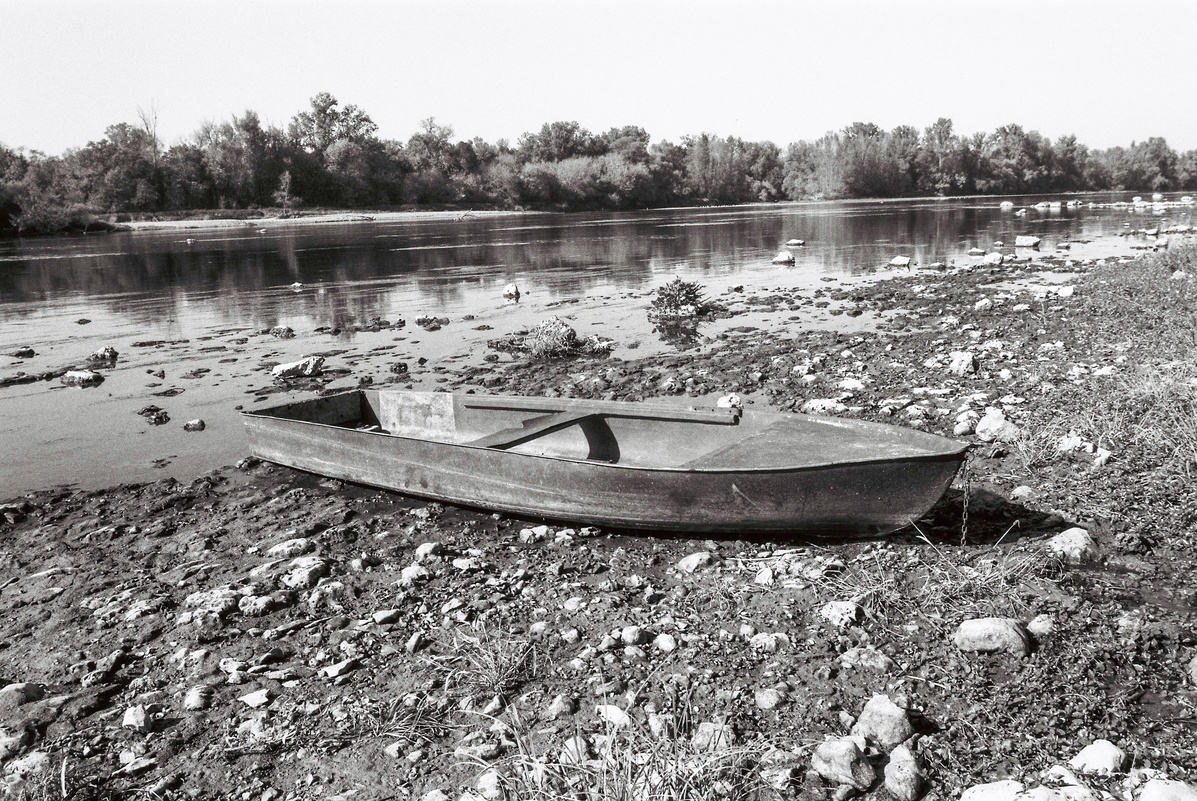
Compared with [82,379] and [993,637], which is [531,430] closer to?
[993,637]

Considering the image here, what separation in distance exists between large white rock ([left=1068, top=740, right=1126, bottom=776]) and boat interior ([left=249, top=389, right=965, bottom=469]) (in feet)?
7.10

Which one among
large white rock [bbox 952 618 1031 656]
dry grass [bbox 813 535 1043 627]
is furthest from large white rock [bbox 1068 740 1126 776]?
dry grass [bbox 813 535 1043 627]

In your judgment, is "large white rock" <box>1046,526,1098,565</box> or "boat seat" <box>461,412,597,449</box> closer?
"large white rock" <box>1046,526,1098,565</box>

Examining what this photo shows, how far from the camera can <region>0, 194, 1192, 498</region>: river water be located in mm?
10531

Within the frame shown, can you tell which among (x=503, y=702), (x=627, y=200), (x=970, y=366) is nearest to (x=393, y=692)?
(x=503, y=702)

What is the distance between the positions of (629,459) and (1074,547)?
13.0ft

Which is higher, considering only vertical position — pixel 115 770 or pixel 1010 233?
pixel 1010 233

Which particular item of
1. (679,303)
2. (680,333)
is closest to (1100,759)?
(680,333)

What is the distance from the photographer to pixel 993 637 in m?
4.48

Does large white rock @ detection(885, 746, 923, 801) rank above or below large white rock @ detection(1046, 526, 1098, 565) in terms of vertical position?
below

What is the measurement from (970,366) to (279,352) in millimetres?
12402

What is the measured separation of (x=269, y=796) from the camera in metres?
3.73

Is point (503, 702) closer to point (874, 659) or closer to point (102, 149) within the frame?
point (874, 659)

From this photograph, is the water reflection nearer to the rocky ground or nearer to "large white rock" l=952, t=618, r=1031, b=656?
the rocky ground
